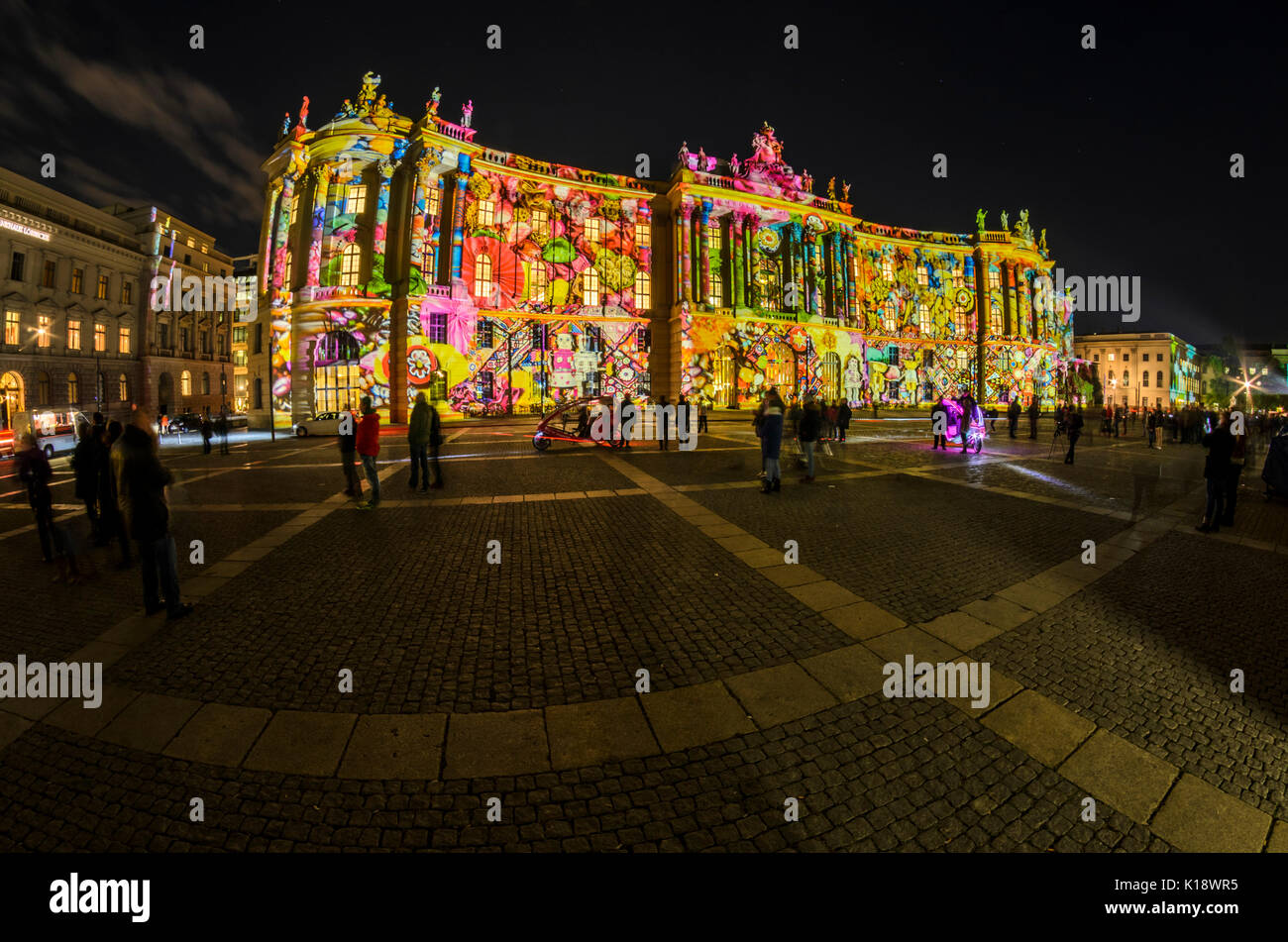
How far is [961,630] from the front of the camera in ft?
13.4

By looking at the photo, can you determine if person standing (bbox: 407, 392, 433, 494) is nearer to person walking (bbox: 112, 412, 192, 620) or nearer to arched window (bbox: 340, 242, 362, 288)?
person walking (bbox: 112, 412, 192, 620)

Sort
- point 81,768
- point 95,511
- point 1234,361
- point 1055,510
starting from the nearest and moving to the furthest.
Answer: point 81,768, point 95,511, point 1055,510, point 1234,361

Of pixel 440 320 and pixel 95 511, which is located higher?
pixel 440 320

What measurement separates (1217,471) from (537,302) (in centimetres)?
3333

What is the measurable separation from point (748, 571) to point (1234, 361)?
13758 centimetres

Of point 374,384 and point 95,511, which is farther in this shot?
point 374,384

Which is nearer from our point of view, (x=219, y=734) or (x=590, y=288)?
(x=219, y=734)

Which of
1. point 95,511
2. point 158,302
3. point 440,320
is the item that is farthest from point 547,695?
point 158,302

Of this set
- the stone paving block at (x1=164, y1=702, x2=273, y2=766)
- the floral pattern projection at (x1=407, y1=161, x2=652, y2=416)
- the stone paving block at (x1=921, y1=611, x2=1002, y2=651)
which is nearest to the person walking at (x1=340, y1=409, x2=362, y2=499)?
the stone paving block at (x1=164, y1=702, x2=273, y2=766)

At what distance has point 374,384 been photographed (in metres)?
31.8

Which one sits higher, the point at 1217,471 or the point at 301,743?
the point at 1217,471

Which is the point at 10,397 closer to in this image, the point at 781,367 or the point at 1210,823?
the point at 781,367

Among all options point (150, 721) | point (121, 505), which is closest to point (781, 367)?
point (121, 505)
